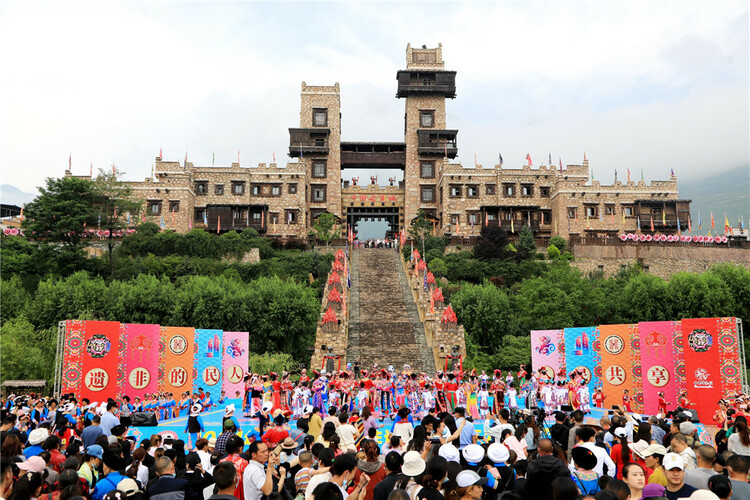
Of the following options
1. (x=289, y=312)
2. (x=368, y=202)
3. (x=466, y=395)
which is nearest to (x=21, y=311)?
(x=289, y=312)

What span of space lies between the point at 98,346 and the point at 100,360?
0.43m

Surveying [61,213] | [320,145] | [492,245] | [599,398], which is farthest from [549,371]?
[320,145]

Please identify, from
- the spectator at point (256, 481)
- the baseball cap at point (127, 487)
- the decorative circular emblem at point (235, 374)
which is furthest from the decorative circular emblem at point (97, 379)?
the spectator at point (256, 481)

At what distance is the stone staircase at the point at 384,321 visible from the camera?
89.0 ft

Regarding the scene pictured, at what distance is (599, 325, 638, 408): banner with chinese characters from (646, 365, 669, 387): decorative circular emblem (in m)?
1.49

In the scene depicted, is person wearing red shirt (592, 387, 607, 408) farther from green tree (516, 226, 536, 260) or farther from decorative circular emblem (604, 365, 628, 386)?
green tree (516, 226, 536, 260)

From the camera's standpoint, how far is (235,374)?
72.4ft

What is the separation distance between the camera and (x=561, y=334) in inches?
904

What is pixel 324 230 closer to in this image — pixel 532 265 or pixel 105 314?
pixel 532 265

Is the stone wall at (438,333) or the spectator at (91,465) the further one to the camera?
the stone wall at (438,333)

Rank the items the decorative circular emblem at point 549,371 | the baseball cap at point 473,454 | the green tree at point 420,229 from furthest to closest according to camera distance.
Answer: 1. the green tree at point 420,229
2. the decorative circular emblem at point 549,371
3. the baseball cap at point 473,454

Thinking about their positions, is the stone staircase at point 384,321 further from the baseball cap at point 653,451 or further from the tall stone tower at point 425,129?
the baseball cap at point 653,451

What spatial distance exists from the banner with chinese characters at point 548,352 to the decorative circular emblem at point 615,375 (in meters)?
2.38

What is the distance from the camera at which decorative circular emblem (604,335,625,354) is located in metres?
20.1
